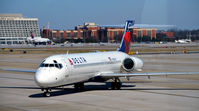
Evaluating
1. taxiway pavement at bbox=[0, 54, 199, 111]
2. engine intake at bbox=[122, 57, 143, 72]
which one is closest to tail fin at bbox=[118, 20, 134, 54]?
engine intake at bbox=[122, 57, 143, 72]

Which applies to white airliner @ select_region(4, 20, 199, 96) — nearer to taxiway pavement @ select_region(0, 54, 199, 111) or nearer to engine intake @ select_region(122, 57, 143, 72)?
engine intake @ select_region(122, 57, 143, 72)

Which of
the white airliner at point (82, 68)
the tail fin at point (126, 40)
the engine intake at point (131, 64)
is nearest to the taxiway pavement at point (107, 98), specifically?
the white airliner at point (82, 68)

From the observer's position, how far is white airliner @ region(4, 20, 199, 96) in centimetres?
2219

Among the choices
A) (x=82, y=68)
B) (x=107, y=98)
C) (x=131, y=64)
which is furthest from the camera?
(x=131, y=64)

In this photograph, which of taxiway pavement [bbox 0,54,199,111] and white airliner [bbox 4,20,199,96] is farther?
white airliner [bbox 4,20,199,96]

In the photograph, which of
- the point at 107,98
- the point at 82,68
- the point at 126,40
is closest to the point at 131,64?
the point at 126,40

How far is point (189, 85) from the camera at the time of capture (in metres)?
29.0

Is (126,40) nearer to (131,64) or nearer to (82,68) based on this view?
(131,64)

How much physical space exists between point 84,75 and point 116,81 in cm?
320

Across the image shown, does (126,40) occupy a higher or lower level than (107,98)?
higher

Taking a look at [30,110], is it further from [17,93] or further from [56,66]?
[17,93]

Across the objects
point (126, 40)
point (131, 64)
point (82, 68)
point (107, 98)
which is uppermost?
point (126, 40)

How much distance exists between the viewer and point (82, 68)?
24.8 meters

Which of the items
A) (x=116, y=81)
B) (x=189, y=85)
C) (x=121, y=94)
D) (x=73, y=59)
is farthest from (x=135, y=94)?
(x=189, y=85)
